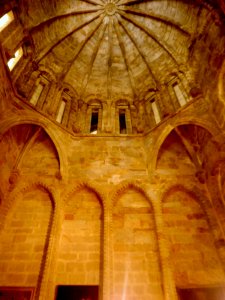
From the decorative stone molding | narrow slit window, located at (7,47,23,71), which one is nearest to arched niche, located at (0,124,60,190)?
the decorative stone molding

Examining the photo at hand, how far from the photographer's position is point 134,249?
6.30 metres

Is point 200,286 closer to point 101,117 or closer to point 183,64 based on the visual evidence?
point 101,117

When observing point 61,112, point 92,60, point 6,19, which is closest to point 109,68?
point 92,60

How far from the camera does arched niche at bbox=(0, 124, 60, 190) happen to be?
7340mm

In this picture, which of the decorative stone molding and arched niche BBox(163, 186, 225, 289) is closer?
the decorative stone molding

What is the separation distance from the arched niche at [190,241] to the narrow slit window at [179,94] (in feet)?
11.8

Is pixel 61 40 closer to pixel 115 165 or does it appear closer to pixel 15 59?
pixel 15 59

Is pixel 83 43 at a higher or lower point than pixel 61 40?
higher

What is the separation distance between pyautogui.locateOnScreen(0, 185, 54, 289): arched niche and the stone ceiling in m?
5.70

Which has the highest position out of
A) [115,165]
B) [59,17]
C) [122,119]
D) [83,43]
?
[83,43]

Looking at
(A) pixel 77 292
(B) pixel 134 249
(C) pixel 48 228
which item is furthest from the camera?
(C) pixel 48 228

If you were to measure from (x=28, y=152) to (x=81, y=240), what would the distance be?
3846 mm

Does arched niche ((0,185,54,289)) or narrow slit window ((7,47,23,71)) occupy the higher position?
narrow slit window ((7,47,23,71))

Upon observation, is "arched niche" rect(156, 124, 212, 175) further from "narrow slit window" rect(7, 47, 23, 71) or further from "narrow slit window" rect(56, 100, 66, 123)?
"narrow slit window" rect(7, 47, 23, 71)
